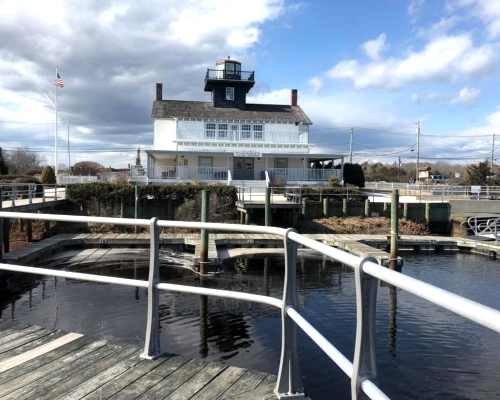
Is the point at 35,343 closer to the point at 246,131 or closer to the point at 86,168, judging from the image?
the point at 246,131

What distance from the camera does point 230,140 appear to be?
38594 mm

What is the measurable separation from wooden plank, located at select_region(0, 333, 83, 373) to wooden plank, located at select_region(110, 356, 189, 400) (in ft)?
3.33

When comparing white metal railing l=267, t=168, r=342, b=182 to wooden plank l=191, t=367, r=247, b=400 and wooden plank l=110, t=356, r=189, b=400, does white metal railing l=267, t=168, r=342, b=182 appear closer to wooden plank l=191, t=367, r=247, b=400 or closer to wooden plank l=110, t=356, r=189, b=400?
wooden plank l=110, t=356, r=189, b=400

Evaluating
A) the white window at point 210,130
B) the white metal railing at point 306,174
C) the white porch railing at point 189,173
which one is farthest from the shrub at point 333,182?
the white window at point 210,130

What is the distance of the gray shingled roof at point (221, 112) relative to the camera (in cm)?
3906

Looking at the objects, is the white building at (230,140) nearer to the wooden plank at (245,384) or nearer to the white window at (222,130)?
the white window at (222,130)

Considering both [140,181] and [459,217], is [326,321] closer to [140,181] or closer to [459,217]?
[140,181]

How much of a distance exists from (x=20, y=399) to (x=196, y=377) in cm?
113

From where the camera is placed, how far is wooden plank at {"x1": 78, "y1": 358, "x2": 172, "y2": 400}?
2761mm

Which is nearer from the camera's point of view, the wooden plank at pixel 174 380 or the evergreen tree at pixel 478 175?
the wooden plank at pixel 174 380

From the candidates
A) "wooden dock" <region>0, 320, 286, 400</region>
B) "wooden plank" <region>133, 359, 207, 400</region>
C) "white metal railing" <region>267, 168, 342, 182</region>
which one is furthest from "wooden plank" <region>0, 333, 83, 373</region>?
"white metal railing" <region>267, 168, 342, 182</region>

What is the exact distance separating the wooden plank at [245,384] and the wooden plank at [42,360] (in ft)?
4.89

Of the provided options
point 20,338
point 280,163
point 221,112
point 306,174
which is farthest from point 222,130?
point 20,338

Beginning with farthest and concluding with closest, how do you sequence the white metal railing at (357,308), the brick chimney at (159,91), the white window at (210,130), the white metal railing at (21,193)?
1. the brick chimney at (159,91)
2. the white window at (210,130)
3. the white metal railing at (21,193)
4. the white metal railing at (357,308)
